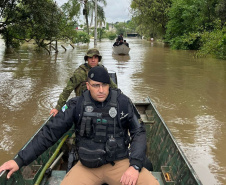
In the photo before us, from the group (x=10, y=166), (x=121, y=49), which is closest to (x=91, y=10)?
(x=121, y=49)

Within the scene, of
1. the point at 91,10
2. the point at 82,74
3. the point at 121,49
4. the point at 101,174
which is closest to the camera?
the point at 101,174

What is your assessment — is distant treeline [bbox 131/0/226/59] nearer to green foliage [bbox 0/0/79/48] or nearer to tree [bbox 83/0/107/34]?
tree [bbox 83/0/107/34]

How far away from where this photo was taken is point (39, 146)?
2.70 m

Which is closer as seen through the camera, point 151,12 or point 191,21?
point 191,21

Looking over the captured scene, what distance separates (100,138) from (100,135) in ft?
0.10

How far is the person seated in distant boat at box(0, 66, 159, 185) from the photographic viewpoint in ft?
8.70

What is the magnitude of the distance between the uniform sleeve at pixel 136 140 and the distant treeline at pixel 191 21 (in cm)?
1475

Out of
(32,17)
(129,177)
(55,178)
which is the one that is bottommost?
(55,178)

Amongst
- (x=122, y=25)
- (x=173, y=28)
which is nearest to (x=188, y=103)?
(x=173, y=28)

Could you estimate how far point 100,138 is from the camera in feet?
8.78

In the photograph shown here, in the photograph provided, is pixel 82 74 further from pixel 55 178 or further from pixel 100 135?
pixel 100 135

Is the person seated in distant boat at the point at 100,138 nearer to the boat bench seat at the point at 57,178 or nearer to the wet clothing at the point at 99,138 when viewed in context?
the wet clothing at the point at 99,138

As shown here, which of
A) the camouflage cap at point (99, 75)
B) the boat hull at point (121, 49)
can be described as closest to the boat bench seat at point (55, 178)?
the camouflage cap at point (99, 75)

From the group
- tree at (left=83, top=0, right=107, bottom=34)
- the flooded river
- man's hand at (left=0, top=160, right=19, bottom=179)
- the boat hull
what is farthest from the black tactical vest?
tree at (left=83, top=0, right=107, bottom=34)
